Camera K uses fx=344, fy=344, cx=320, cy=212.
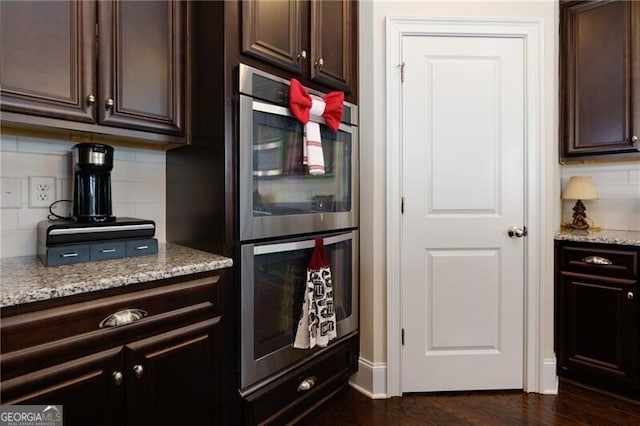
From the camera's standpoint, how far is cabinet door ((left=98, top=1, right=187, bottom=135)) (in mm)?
1302

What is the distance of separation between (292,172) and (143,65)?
0.74 meters

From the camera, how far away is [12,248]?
1362 millimetres

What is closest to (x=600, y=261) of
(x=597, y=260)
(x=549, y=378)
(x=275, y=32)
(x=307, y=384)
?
(x=597, y=260)

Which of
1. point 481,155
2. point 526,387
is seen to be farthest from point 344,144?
point 526,387

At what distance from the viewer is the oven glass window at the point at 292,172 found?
1448mm

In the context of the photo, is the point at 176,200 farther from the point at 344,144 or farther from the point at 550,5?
the point at 550,5

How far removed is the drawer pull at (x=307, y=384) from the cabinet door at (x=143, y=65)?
1.28 m

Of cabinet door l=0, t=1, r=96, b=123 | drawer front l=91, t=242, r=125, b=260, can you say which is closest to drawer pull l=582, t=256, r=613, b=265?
drawer front l=91, t=242, r=125, b=260

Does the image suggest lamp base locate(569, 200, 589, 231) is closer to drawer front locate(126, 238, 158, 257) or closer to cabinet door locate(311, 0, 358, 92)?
cabinet door locate(311, 0, 358, 92)

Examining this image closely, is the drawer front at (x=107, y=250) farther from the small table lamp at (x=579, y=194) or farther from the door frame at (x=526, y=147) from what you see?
the small table lamp at (x=579, y=194)

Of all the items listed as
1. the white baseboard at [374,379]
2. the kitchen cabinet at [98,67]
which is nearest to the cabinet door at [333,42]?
the kitchen cabinet at [98,67]

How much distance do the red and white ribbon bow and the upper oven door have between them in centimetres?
5

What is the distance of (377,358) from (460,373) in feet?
1.61

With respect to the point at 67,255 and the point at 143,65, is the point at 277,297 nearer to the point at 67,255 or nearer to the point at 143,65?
the point at 67,255
